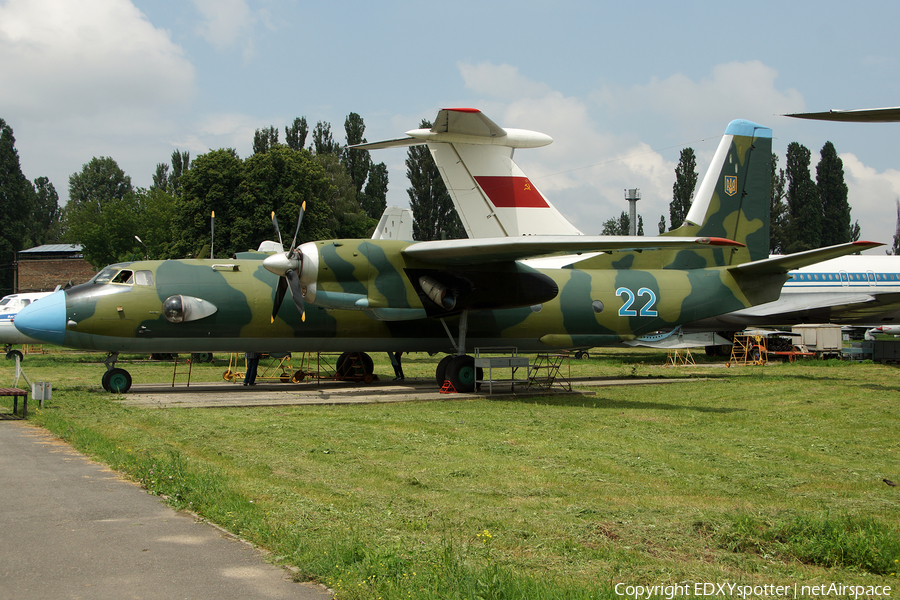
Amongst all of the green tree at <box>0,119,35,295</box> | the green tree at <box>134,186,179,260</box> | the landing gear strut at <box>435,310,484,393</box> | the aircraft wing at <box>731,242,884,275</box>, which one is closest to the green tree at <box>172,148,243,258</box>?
the green tree at <box>134,186,179,260</box>

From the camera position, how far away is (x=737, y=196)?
79.0 ft

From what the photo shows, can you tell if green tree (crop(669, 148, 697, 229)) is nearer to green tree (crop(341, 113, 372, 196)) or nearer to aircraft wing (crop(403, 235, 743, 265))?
green tree (crop(341, 113, 372, 196))

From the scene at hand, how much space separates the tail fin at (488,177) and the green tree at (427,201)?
153ft

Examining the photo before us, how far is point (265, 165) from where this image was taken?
4975cm

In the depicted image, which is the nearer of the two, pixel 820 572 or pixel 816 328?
pixel 820 572

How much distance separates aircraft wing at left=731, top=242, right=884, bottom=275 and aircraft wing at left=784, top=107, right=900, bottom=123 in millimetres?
7836

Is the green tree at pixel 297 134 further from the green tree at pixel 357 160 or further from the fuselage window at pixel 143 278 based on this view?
the fuselage window at pixel 143 278

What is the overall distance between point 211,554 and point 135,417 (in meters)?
8.74

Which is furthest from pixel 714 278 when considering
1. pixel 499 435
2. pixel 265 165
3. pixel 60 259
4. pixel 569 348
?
pixel 60 259

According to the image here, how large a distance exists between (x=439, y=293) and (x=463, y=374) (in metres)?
2.32

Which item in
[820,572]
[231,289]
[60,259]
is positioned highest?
[60,259]

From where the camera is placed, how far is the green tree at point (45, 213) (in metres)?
119

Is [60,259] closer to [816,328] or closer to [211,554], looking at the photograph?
[816,328]

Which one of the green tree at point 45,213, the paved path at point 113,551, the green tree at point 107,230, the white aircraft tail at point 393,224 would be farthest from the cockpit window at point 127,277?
the green tree at point 45,213
